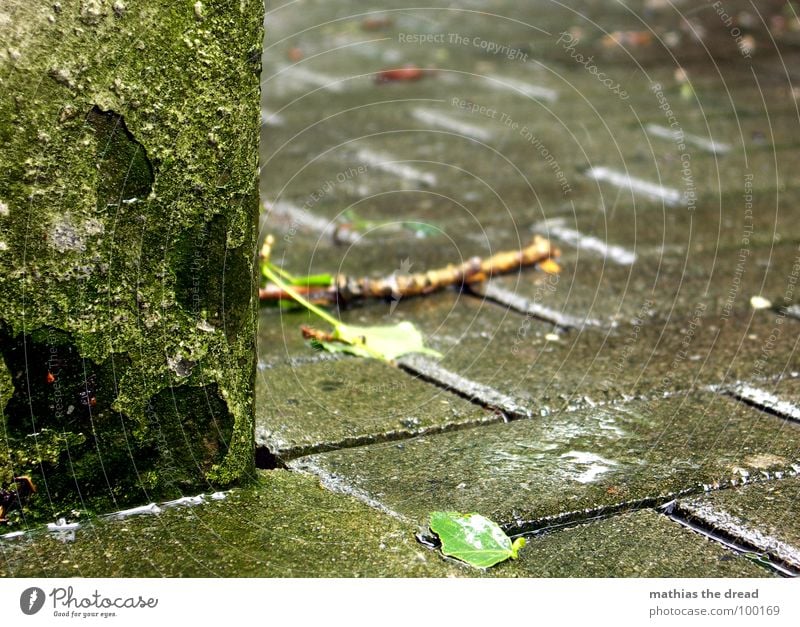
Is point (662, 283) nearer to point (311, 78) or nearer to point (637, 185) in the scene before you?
point (637, 185)

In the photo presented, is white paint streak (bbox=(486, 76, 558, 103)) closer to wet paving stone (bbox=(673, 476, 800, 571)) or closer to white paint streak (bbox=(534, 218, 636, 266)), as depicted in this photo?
white paint streak (bbox=(534, 218, 636, 266))

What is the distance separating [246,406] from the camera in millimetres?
1382

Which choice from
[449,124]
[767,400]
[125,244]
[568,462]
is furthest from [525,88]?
[125,244]

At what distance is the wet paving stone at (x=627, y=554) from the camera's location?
1.23 metres

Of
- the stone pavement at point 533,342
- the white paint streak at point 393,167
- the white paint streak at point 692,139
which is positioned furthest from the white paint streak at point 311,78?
the white paint streak at point 692,139

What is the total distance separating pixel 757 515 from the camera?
4.46 ft

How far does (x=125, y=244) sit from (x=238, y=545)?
39 cm

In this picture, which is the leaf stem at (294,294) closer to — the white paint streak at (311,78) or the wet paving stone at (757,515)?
the wet paving stone at (757,515)

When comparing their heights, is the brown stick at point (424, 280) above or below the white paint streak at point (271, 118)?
below

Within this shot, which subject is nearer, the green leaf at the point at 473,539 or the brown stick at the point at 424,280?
the green leaf at the point at 473,539

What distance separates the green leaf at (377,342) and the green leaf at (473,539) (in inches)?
25.5

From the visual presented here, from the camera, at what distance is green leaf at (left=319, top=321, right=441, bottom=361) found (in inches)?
76.8

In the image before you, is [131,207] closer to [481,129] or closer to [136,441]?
[136,441]

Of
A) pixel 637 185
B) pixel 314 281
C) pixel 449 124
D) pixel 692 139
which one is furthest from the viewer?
pixel 449 124
